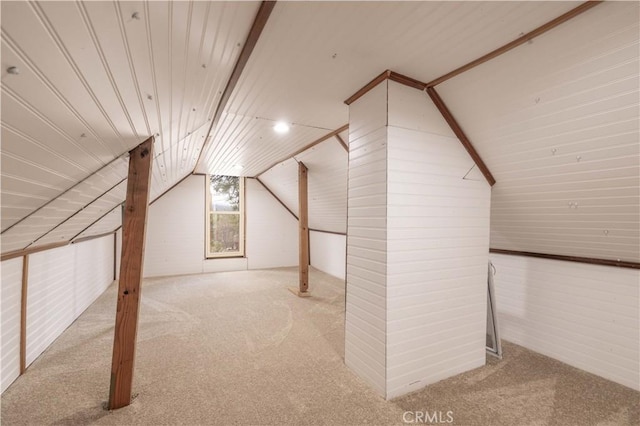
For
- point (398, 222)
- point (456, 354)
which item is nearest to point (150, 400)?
point (398, 222)

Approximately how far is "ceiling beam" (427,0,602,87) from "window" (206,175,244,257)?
5469mm

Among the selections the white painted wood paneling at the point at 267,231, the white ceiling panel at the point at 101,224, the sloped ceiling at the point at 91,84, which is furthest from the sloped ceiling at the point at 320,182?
the white ceiling panel at the point at 101,224

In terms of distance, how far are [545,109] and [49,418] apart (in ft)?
12.0

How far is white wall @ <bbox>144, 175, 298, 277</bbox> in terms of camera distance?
5867 mm

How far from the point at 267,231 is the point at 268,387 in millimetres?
4898

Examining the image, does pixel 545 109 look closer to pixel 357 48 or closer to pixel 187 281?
pixel 357 48

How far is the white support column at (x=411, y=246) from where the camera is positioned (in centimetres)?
199

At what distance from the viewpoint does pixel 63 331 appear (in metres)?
3.00

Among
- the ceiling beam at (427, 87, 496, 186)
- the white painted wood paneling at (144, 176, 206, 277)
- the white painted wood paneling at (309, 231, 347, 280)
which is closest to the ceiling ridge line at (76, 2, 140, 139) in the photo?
the ceiling beam at (427, 87, 496, 186)

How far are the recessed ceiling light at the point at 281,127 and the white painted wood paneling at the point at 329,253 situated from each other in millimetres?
2869

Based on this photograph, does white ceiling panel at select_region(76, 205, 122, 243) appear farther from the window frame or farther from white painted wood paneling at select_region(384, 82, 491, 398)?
white painted wood paneling at select_region(384, 82, 491, 398)

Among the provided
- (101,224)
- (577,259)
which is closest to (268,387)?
(577,259)

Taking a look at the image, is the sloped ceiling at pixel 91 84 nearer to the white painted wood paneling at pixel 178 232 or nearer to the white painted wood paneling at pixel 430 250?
the white painted wood paneling at pixel 430 250

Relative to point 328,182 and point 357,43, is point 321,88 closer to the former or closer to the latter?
point 357,43
